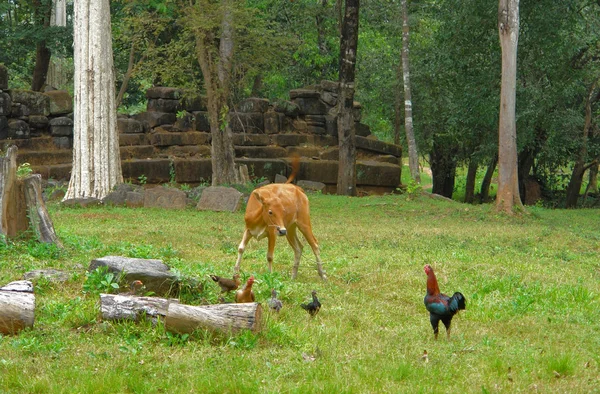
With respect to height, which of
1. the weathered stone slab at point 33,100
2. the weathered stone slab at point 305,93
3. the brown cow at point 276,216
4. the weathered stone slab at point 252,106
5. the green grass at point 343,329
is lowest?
the green grass at point 343,329

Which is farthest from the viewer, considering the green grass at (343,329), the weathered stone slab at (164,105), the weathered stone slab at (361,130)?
the weathered stone slab at (361,130)

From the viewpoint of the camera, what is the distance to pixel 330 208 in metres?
22.2

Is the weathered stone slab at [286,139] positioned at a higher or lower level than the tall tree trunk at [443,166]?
higher

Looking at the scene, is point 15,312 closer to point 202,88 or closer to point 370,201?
point 370,201

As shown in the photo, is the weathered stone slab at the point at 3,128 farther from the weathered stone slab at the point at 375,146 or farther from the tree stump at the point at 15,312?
the tree stump at the point at 15,312

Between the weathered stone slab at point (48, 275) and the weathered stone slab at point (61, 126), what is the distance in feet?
61.9

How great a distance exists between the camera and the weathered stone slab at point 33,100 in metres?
26.9

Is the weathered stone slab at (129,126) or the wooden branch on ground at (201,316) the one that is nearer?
the wooden branch on ground at (201,316)

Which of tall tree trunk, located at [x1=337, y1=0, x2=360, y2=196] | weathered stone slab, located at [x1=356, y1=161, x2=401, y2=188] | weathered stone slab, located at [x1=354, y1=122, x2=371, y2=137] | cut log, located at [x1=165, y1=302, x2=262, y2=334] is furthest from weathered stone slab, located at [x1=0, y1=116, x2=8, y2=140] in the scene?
cut log, located at [x1=165, y1=302, x2=262, y2=334]

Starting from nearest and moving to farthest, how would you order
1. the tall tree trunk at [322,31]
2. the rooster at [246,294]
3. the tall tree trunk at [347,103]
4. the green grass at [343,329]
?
the green grass at [343,329] < the rooster at [246,294] < the tall tree trunk at [347,103] < the tall tree trunk at [322,31]

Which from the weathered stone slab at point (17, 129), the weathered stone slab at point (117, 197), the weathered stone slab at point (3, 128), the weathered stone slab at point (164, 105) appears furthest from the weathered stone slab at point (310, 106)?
the weathered stone slab at point (117, 197)

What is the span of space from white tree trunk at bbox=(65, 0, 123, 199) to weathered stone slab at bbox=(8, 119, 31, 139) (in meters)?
5.33

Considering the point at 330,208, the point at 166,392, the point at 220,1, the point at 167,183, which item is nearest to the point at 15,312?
the point at 166,392

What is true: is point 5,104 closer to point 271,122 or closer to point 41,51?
point 41,51
